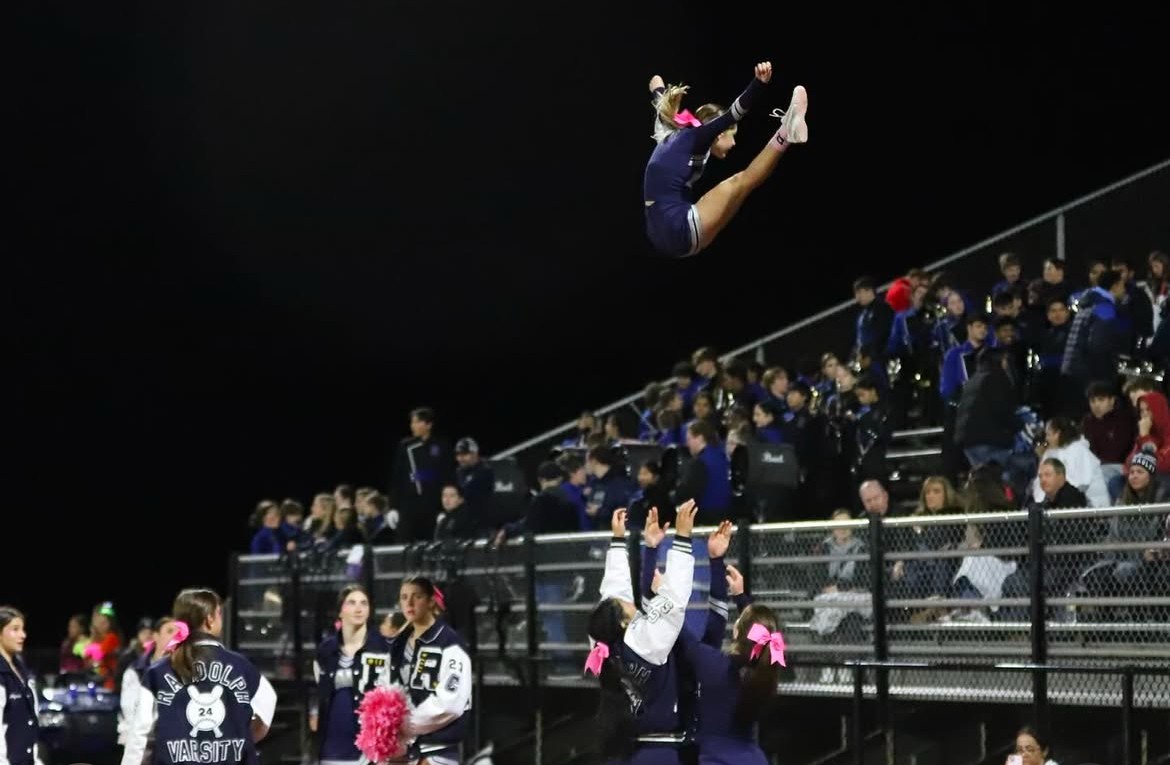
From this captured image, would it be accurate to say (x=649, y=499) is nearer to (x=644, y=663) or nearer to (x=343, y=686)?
(x=343, y=686)

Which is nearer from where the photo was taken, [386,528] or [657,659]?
[657,659]

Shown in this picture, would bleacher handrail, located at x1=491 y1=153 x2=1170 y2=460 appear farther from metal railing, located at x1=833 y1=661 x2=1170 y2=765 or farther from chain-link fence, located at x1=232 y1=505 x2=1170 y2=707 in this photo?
metal railing, located at x1=833 y1=661 x2=1170 y2=765

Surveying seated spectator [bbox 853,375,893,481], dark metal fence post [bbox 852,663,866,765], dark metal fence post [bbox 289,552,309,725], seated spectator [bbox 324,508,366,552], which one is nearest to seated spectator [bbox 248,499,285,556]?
dark metal fence post [bbox 289,552,309,725]

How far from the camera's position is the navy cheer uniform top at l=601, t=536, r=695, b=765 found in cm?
800

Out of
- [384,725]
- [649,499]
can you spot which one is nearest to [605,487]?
[649,499]

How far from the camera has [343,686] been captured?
11.1 metres

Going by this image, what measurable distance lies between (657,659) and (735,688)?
440mm

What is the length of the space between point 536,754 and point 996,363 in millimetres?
4263

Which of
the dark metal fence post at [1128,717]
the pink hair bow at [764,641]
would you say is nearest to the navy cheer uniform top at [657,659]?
the pink hair bow at [764,641]

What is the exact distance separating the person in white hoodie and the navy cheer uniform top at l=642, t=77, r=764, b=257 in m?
3.76

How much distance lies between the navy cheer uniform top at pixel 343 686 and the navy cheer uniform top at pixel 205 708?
216 cm

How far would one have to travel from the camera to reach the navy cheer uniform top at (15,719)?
30.6 ft

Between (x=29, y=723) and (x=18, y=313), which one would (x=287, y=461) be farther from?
(x=29, y=723)

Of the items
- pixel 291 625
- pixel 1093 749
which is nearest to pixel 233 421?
pixel 291 625
